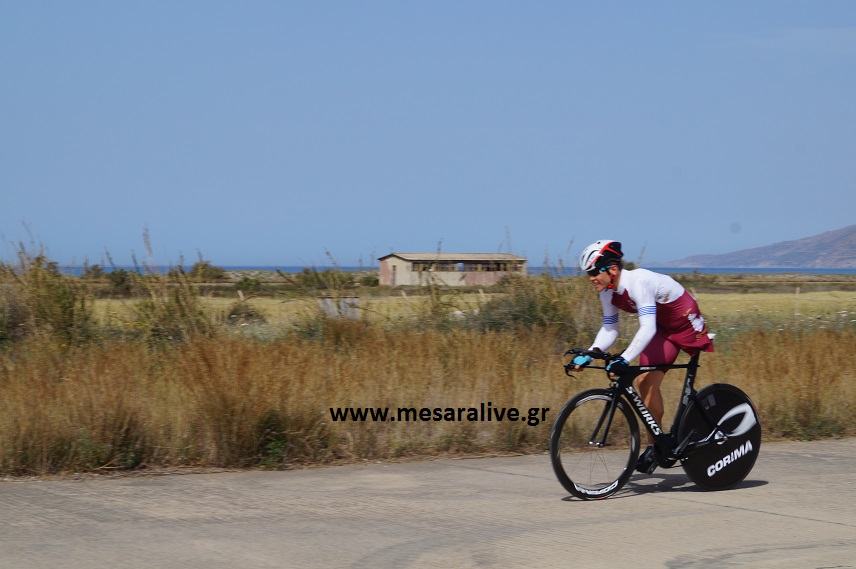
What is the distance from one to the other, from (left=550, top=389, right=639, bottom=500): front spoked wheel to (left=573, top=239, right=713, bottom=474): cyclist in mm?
193

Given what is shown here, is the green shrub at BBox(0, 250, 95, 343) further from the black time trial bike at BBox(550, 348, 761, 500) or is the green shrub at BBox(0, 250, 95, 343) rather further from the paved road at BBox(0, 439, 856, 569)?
the black time trial bike at BBox(550, 348, 761, 500)

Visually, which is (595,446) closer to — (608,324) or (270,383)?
(608,324)

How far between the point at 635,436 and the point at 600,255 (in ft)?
4.36

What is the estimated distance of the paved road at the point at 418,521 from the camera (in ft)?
19.6

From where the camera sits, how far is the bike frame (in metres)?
7.61

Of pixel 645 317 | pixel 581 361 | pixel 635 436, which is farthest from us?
pixel 635 436

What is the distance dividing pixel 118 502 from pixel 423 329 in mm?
7847

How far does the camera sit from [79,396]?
28.4 feet

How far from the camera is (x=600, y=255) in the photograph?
7.59 metres

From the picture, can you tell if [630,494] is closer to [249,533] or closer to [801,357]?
[249,533]

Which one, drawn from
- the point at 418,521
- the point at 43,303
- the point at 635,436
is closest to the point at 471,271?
the point at 43,303

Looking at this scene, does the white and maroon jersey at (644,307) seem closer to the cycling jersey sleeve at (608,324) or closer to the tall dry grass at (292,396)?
the cycling jersey sleeve at (608,324)

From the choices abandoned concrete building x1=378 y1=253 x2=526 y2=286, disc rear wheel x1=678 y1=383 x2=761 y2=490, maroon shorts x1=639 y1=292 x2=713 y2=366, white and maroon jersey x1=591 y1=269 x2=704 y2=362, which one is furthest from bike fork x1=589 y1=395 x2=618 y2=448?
abandoned concrete building x1=378 y1=253 x2=526 y2=286

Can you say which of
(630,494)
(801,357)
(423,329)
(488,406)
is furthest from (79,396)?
(801,357)
